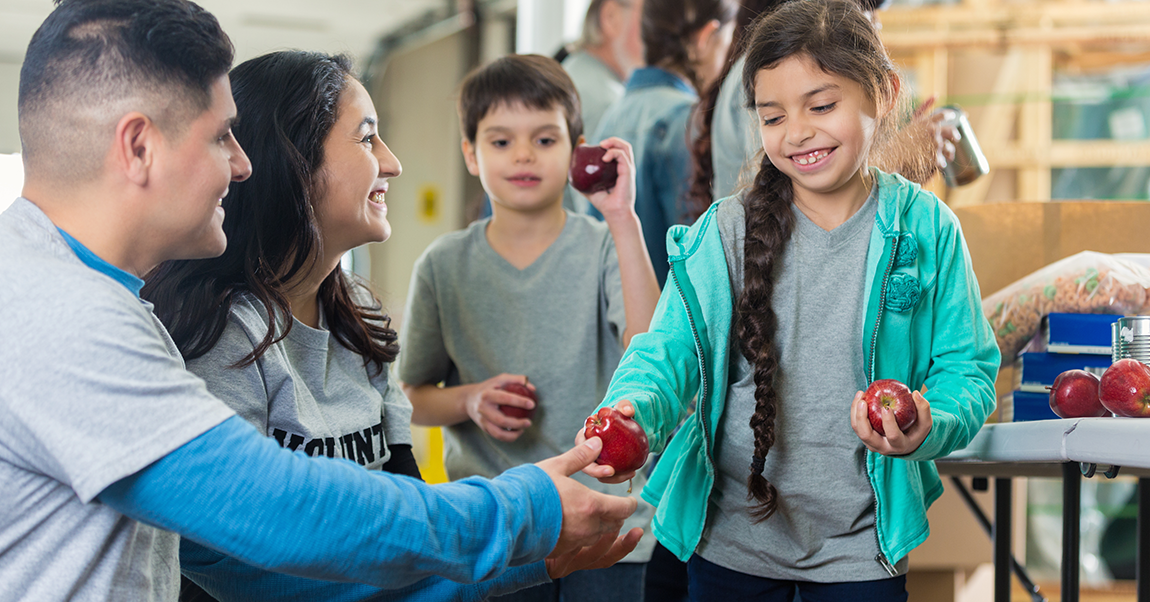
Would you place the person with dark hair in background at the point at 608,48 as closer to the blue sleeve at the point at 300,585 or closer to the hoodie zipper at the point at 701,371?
the hoodie zipper at the point at 701,371

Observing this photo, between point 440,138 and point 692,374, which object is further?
point 440,138

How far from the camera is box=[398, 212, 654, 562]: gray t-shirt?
1.60 meters

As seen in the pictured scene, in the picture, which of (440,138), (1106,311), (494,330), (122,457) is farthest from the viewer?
(440,138)

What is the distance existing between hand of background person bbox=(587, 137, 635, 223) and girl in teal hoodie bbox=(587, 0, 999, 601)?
0.33 meters

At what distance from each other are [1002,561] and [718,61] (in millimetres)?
1291

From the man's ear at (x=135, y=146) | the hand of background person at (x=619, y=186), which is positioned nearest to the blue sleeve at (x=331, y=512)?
the man's ear at (x=135, y=146)

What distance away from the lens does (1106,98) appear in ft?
10.7

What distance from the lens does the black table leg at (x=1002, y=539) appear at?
1646 millimetres

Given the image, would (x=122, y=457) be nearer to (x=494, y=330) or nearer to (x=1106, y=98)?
(x=494, y=330)

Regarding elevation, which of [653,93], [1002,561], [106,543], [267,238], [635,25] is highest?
[635,25]

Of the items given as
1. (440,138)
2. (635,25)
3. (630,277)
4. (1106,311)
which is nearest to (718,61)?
(635,25)

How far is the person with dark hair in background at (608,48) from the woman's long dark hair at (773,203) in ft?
4.35

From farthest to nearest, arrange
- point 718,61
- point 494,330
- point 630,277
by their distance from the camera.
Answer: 1. point 718,61
2. point 494,330
3. point 630,277

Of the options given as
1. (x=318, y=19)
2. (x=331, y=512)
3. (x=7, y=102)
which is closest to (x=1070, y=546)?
(x=331, y=512)
